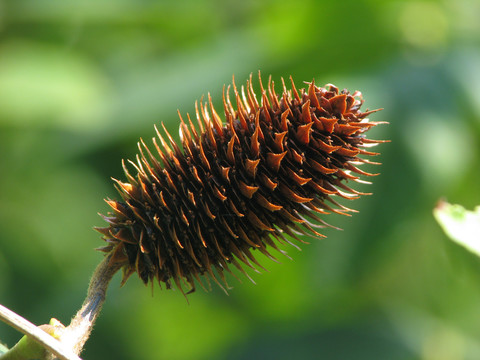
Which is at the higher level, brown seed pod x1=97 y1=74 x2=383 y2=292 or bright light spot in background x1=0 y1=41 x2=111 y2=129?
bright light spot in background x1=0 y1=41 x2=111 y2=129

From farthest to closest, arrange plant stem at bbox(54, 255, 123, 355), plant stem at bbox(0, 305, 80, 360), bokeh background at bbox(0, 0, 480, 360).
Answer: bokeh background at bbox(0, 0, 480, 360) < plant stem at bbox(54, 255, 123, 355) < plant stem at bbox(0, 305, 80, 360)

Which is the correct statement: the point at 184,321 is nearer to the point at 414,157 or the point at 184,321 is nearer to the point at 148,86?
the point at 148,86

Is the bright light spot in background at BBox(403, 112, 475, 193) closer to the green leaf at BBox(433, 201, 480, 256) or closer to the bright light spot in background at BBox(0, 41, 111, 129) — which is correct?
the green leaf at BBox(433, 201, 480, 256)

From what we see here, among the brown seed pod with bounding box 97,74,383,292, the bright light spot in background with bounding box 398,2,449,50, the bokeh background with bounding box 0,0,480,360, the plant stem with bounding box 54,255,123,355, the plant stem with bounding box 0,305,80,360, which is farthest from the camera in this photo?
the bright light spot in background with bounding box 398,2,449,50

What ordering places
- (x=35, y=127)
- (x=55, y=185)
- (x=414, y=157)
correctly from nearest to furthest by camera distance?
(x=414, y=157)
(x=35, y=127)
(x=55, y=185)

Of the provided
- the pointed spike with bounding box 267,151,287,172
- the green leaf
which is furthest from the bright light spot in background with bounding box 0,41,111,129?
the green leaf

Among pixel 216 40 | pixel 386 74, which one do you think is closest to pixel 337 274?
pixel 386 74

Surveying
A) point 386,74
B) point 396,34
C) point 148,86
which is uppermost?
point 148,86
